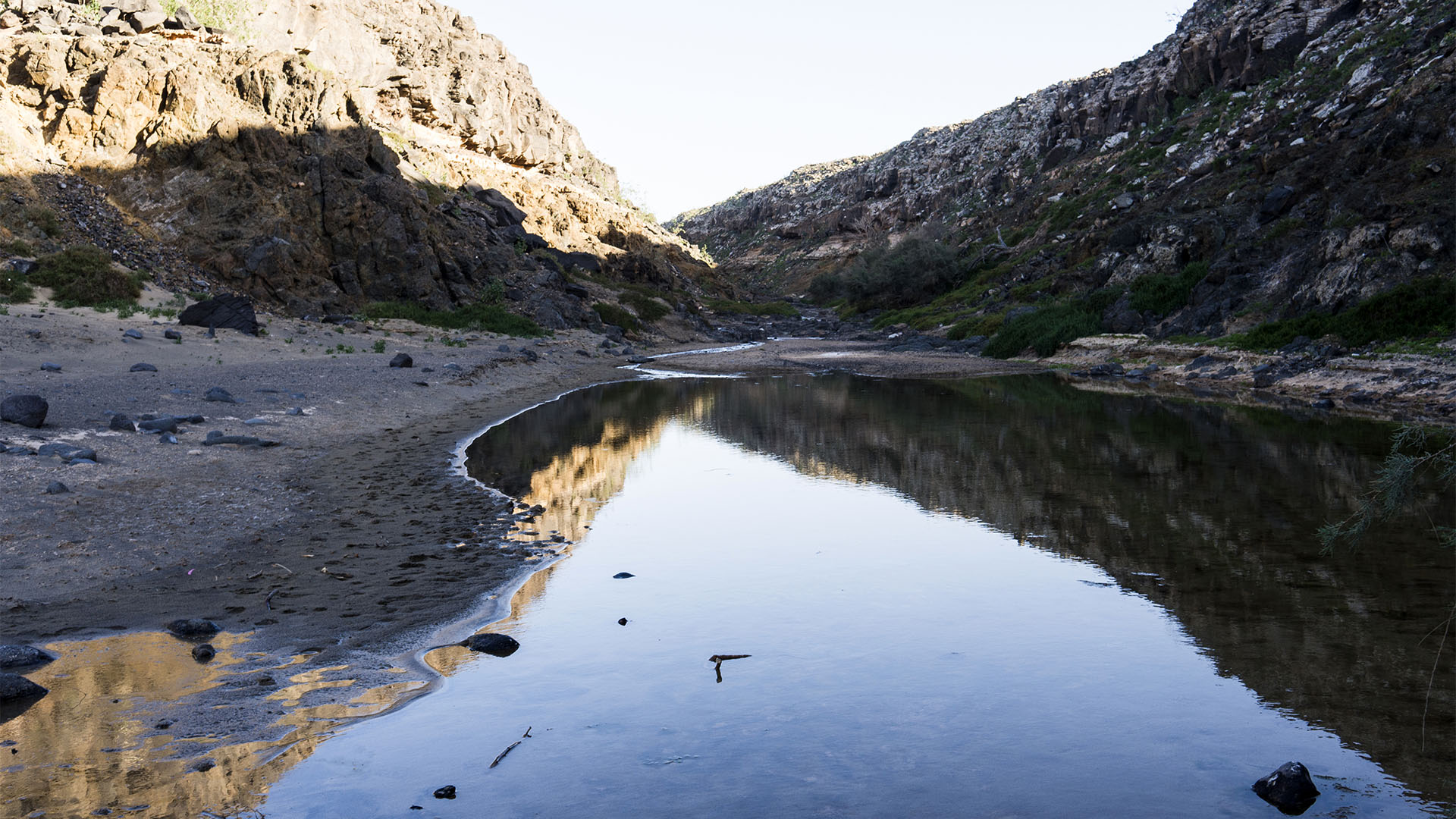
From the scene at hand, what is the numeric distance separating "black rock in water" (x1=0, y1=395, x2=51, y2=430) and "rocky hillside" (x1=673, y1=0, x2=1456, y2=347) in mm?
28874

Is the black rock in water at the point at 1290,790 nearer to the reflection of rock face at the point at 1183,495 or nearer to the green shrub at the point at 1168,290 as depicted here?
the reflection of rock face at the point at 1183,495

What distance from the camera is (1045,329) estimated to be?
131 ft

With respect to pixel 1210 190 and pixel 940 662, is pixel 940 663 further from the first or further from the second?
pixel 1210 190

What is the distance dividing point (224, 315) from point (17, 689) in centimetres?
2242

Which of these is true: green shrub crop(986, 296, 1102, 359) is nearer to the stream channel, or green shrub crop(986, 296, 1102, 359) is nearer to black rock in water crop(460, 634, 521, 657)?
the stream channel

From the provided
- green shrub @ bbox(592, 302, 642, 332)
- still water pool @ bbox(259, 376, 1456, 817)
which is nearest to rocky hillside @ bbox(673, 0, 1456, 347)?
still water pool @ bbox(259, 376, 1456, 817)

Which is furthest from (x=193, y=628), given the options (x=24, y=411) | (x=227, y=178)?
(x=227, y=178)

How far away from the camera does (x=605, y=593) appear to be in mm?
7715

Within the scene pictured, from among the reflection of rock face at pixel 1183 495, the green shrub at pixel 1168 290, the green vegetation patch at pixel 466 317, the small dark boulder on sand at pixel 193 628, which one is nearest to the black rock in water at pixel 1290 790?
the reflection of rock face at pixel 1183 495

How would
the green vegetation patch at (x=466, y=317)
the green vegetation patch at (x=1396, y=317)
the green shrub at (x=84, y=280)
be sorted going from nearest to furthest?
the green vegetation patch at (x=1396, y=317)
the green shrub at (x=84, y=280)
the green vegetation patch at (x=466, y=317)

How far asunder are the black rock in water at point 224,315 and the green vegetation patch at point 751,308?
169ft

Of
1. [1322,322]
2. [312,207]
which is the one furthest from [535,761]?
[312,207]

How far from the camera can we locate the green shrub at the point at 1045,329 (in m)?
38.4

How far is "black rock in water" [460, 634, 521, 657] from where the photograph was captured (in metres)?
6.26
